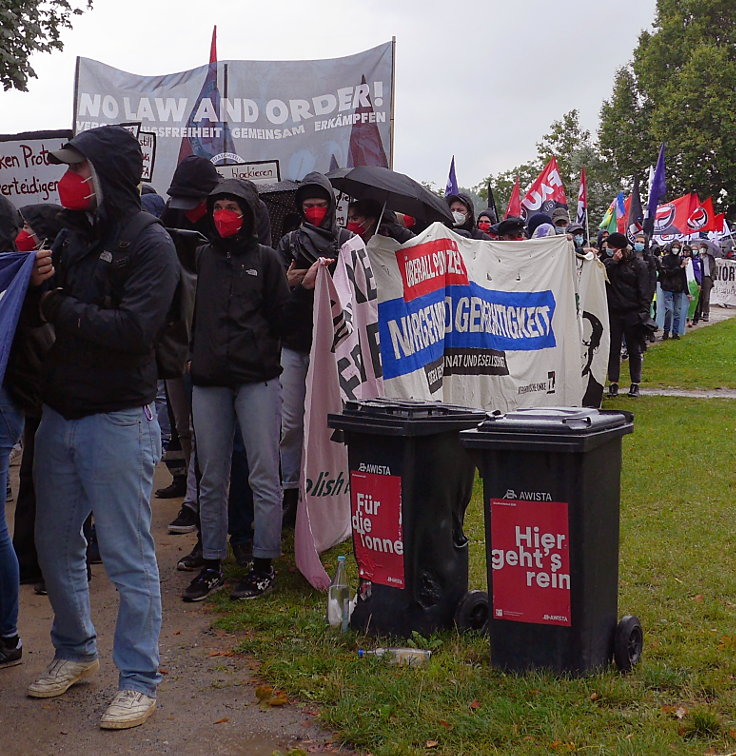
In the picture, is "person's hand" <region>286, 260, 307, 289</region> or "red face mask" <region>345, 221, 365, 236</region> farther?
"red face mask" <region>345, 221, 365, 236</region>

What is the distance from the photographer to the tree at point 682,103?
53875 mm

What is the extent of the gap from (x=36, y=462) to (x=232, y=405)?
66.0 inches

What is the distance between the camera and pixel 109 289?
4012mm

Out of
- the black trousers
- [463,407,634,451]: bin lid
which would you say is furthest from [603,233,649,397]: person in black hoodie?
[463,407,634,451]: bin lid

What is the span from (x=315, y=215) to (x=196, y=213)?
0.83m

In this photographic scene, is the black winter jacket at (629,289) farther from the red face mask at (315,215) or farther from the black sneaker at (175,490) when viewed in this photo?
the red face mask at (315,215)

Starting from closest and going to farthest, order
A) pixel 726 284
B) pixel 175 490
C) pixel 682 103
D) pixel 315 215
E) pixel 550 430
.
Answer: pixel 550 430, pixel 315 215, pixel 175 490, pixel 726 284, pixel 682 103

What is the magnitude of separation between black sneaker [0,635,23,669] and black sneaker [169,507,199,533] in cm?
237

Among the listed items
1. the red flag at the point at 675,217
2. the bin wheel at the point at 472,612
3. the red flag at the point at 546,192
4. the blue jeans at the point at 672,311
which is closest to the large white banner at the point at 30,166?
the bin wheel at the point at 472,612

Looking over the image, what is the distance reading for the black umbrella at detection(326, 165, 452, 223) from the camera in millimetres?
7227

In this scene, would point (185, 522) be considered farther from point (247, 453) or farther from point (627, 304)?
point (627, 304)

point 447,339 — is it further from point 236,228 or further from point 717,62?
point 717,62

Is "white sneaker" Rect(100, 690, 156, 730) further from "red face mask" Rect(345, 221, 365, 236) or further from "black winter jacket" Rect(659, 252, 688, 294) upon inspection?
"black winter jacket" Rect(659, 252, 688, 294)

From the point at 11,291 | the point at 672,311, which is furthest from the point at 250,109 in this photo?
the point at 672,311
